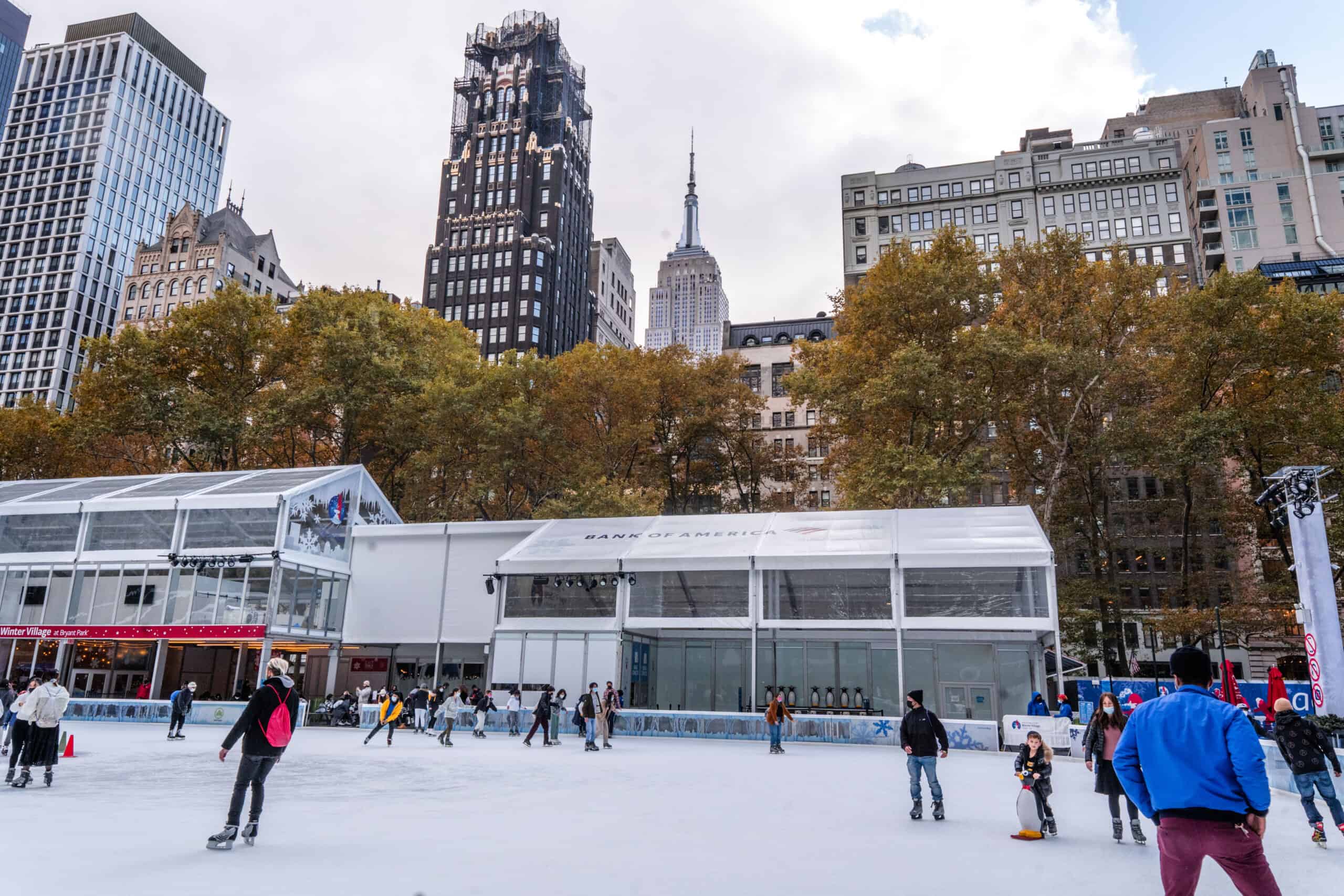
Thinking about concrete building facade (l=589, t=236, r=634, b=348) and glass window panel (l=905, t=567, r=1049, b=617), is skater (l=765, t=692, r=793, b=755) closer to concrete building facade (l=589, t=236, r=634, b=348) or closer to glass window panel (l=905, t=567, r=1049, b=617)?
glass window panel (l=905, t=567, r=1049, b=617)

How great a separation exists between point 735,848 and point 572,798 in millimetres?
4195

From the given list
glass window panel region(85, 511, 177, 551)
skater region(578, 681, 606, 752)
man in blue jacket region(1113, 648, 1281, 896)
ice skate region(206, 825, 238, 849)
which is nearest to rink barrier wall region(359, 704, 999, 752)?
skater region(578, 681, 606, 752)

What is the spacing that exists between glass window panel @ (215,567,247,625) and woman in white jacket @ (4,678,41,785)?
805 inches

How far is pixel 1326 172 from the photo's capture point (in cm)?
8538

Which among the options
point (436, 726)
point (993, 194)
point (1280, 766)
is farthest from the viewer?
point (993, 194)

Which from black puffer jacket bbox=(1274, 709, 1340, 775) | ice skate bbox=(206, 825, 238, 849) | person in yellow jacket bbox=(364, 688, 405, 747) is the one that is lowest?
ice skate bbox=(206, 825, 238, 849)

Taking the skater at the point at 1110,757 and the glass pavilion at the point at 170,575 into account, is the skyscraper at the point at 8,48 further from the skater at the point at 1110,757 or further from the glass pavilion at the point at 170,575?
the skater at the point at 1110,757

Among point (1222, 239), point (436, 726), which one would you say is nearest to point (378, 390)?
point (436, 726)

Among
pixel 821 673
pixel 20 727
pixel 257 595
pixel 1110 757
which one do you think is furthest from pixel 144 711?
pixel 1110 757

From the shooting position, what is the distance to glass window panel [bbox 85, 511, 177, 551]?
33688 mm

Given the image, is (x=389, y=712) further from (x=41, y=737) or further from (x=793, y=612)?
(x=793, y=612)

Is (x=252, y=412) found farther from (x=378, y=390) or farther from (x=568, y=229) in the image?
(x=568, y=229)

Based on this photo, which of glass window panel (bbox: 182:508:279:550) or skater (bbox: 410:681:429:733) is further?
glass window panel (bbox: 182:508:279:550)

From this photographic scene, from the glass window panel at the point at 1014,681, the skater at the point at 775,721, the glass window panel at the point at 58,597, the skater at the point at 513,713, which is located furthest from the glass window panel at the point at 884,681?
the glass window panel at the point at 58,597
